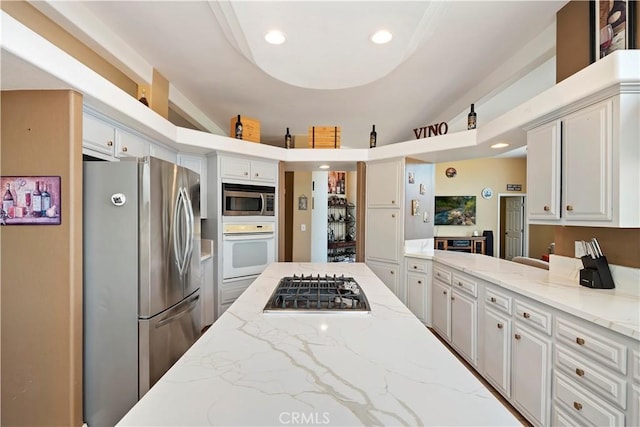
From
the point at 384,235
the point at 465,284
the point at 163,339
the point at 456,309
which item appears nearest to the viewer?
the point at 163,339

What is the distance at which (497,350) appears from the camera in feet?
6.81

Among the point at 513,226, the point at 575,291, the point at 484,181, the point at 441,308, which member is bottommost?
the point at 441,308

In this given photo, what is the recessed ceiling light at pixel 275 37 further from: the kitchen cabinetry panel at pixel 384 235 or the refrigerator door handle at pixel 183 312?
the kitchen cabinetry panel at pixel 384 235

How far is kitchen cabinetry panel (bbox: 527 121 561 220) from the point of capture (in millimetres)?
1932

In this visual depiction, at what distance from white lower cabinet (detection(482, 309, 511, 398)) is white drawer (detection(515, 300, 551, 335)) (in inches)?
5.5

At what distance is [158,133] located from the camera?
265 cm

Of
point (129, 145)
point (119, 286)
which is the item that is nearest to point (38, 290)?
point (119, 286)

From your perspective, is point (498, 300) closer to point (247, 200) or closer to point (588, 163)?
point (588, 163)

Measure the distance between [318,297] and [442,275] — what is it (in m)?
2.06

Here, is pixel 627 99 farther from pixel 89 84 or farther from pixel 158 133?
pixel 158 133

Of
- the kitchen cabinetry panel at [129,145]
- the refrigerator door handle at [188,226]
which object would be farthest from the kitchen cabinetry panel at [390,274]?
the kitchen cabinetry panel at [129,145]

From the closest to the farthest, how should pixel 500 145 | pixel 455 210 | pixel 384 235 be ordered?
1. pixel 500 145
2. pixel 384 235
3. pixel 455 210

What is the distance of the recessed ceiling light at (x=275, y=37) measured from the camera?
1.69 meters

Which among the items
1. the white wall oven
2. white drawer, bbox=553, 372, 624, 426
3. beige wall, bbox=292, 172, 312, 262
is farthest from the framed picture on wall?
beige wall, bbox=292, 172, 312, 262
